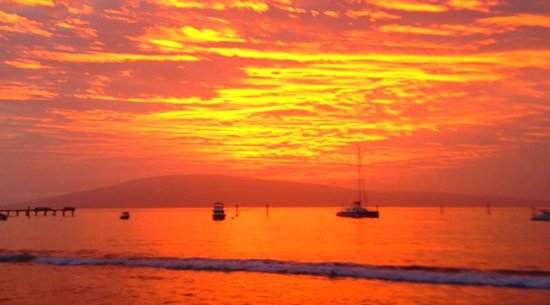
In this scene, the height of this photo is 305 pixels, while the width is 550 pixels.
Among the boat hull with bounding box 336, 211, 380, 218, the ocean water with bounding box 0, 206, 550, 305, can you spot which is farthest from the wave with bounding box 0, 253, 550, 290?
the boat hull with bounding box 336, 211, 380, 218

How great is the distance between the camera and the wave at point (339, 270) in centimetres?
3406

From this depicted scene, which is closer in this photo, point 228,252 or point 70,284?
point 70,284

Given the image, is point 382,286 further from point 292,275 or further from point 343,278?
point 292,275

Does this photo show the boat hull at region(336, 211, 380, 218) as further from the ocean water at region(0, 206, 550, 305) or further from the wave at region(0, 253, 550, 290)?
the wave at region(0, 253, 550, 290)

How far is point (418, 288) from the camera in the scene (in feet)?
102

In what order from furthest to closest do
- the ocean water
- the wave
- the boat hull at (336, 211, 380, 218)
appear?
the boat hull at (336, 211, 380, 218), the wave, the ocean water

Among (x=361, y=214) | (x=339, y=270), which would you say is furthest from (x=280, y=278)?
(x=361, y=214)

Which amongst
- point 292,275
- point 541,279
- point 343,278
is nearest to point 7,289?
point 292,275

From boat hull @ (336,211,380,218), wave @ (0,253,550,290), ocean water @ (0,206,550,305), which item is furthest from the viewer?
boat hull @ (336,211,380,218)

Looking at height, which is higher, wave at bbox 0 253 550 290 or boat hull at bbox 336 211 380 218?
boat hull at bbox 336 211 380 218

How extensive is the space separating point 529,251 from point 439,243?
11223 millimetres

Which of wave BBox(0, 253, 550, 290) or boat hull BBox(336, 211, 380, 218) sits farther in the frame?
boat hull BBox(336, 211, 380, 218)

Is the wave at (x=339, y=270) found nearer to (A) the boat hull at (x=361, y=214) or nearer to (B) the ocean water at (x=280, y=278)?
(B) the ocean water at (x=280, y=278)

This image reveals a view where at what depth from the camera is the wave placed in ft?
112
